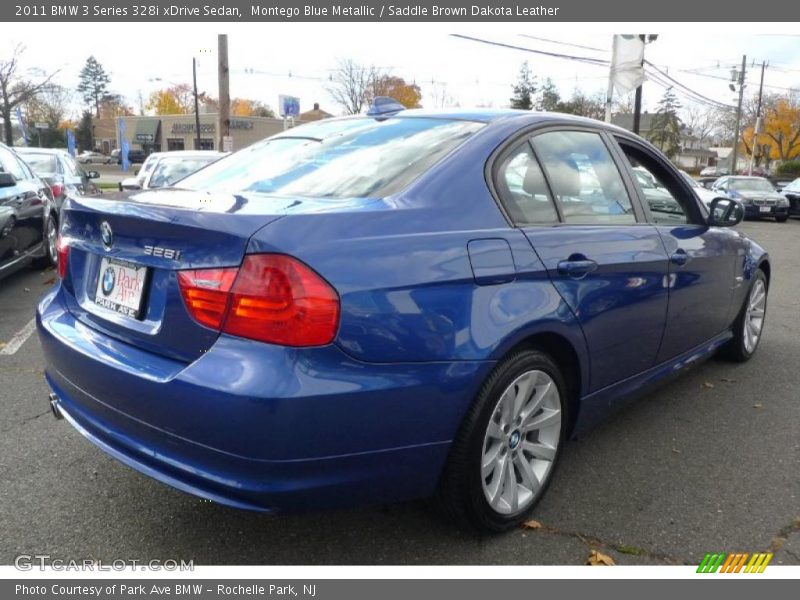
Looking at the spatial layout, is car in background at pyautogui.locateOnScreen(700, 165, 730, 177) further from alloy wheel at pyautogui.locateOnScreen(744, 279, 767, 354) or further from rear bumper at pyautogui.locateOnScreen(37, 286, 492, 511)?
rear bumper at pyautogui.locateOnScreen(37, 286, 492, 511)

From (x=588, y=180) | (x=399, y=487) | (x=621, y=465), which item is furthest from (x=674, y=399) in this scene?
(x=399, y=487)

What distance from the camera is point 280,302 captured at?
6.52 ft

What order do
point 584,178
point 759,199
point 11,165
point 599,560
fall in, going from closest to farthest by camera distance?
1. point 599,560
2. point 584,178
3. point 11,165
4. point 759,199

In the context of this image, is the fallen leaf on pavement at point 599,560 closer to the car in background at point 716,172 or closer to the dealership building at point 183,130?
the car in background at point 716,172

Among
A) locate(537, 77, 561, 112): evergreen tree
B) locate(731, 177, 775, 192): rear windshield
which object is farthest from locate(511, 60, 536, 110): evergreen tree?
locate(731, 177, 775, 192): rear windshield

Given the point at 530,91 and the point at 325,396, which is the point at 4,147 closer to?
the point at 325,396

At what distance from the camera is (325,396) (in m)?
1.99

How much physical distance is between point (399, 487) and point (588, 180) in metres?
1.73

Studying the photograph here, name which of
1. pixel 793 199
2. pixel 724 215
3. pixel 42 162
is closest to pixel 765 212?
pixel 793 199

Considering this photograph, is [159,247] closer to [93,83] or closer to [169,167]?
[169,167]

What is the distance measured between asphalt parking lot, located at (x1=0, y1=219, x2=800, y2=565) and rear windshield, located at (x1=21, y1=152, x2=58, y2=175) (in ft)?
24.4

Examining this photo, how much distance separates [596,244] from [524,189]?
1.40ft

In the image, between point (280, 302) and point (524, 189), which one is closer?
point (280, 302)

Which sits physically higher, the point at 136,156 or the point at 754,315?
the point at 136,156
